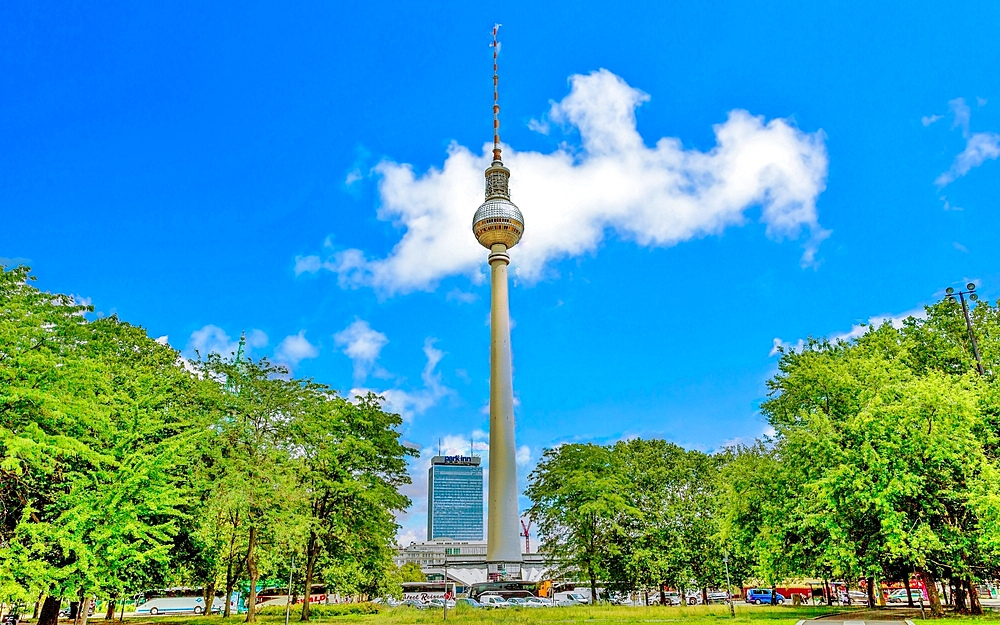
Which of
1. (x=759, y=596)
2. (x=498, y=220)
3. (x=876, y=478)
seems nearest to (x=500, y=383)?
(x=498, y=220)

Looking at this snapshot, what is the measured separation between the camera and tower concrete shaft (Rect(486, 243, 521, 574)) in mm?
86488

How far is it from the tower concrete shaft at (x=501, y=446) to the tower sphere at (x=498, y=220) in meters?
3.47

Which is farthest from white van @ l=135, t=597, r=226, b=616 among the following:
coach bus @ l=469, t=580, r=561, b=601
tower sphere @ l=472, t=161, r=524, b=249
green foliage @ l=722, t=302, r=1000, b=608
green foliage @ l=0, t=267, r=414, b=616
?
tower sphere @ l=472, t=161, r=524, b=249

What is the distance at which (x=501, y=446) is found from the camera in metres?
90.2

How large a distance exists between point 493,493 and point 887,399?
A: 6519 cm

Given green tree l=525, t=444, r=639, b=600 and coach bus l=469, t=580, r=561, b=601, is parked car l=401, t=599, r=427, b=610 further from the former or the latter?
green tree l=525, t=444, r=639, b=600

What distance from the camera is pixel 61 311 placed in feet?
90.1

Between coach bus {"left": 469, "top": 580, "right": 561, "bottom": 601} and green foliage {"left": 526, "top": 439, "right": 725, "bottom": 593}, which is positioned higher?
green foliage {"left": 526, "top": 439, "right": 725, "bottom": 593}

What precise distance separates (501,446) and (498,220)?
111 feet

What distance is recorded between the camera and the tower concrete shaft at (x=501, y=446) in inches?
3405

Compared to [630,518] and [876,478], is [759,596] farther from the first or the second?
Result: [876,478]

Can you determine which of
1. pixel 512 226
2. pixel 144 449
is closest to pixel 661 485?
pixel 144 449

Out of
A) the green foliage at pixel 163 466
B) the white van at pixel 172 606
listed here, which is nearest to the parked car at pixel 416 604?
the green foliage at pixel 163 466

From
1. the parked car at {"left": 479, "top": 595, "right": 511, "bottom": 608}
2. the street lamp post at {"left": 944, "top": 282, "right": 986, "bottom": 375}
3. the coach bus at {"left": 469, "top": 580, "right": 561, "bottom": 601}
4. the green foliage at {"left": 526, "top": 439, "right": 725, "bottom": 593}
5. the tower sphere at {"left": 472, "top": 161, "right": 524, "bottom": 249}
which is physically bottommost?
the coach bus at {"left": 469, "top": 580, "right": 561, "bottom": 601}
